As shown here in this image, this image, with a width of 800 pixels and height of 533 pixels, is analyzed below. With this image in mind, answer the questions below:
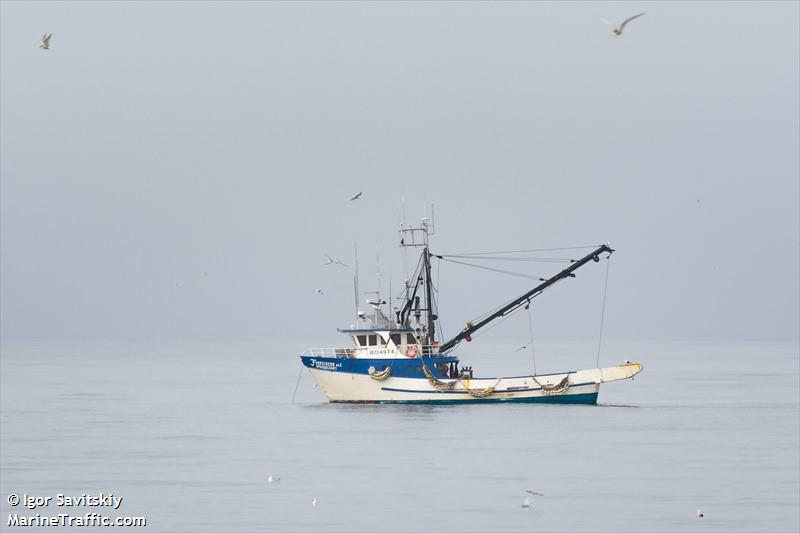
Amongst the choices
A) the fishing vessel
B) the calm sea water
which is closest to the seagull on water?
the calm sea water

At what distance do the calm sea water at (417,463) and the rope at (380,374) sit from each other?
2.03 metres

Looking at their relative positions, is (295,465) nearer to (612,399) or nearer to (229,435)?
(229,435)

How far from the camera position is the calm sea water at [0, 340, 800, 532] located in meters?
45.4

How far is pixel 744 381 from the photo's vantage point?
13425cm

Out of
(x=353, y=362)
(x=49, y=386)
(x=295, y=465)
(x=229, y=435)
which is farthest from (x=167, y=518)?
Result: (x=49, y=386)

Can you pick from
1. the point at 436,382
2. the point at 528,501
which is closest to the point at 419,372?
the point at 436,382

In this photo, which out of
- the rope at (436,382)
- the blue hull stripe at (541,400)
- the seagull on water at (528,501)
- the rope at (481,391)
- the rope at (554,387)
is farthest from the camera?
the rope at (481,391)

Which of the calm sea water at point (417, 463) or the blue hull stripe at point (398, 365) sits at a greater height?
the blue hull stripe at point (398, 365)

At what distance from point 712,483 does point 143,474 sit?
21610 mm

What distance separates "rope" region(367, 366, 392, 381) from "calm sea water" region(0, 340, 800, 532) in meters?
2.03

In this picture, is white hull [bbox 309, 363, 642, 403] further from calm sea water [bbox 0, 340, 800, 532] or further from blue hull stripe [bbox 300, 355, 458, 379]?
calm sea water [bbox 0, 340, 800, 532]

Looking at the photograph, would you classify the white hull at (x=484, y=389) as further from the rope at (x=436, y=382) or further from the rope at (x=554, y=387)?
the rope at (x=436, y=382)

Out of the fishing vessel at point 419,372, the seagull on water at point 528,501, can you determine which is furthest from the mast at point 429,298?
the seagull on water at point 528,501

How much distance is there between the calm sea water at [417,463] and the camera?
45.4m
